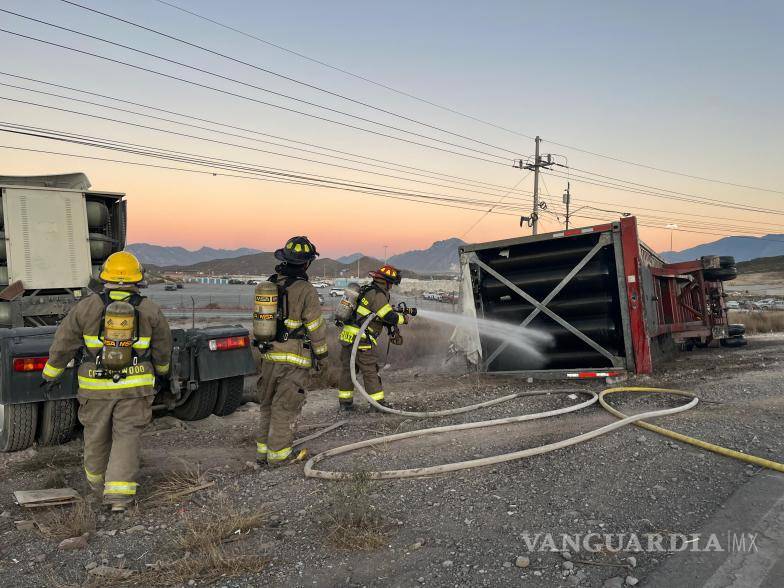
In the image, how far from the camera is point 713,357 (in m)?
10.4

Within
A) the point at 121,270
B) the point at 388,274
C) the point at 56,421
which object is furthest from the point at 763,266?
the point at 121,270

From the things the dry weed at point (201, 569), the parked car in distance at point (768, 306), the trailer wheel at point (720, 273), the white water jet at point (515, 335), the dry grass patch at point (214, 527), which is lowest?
the parked car in distance at point (768, 306)

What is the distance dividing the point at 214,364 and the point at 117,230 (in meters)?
3.73

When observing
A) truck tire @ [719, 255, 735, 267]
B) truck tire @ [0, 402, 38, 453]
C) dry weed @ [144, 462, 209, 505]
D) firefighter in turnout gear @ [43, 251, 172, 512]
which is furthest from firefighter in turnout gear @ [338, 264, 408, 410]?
truck tire @ [719, 255, 735, 267]

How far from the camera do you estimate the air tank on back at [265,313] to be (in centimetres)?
482

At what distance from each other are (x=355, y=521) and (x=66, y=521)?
6.17ft

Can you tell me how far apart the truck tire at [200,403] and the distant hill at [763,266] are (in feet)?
363

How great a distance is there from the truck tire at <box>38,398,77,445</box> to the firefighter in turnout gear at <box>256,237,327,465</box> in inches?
72.5

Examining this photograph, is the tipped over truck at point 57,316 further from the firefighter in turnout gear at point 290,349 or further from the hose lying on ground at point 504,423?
the hose lying on ground at point 504,423

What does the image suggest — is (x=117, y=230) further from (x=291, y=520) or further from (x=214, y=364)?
(x=291, y=520)

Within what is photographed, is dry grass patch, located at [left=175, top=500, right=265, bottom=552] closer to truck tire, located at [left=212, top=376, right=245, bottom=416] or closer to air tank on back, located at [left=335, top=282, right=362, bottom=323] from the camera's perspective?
truck tire, located at [left=212, top=376, right=245, bottom=416]

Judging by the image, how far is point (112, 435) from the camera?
413 cm

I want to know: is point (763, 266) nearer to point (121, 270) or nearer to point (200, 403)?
point (200, 403)

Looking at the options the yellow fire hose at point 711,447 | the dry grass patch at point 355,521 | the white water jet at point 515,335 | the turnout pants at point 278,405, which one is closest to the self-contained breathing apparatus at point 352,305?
the white water jet at point 515,335
